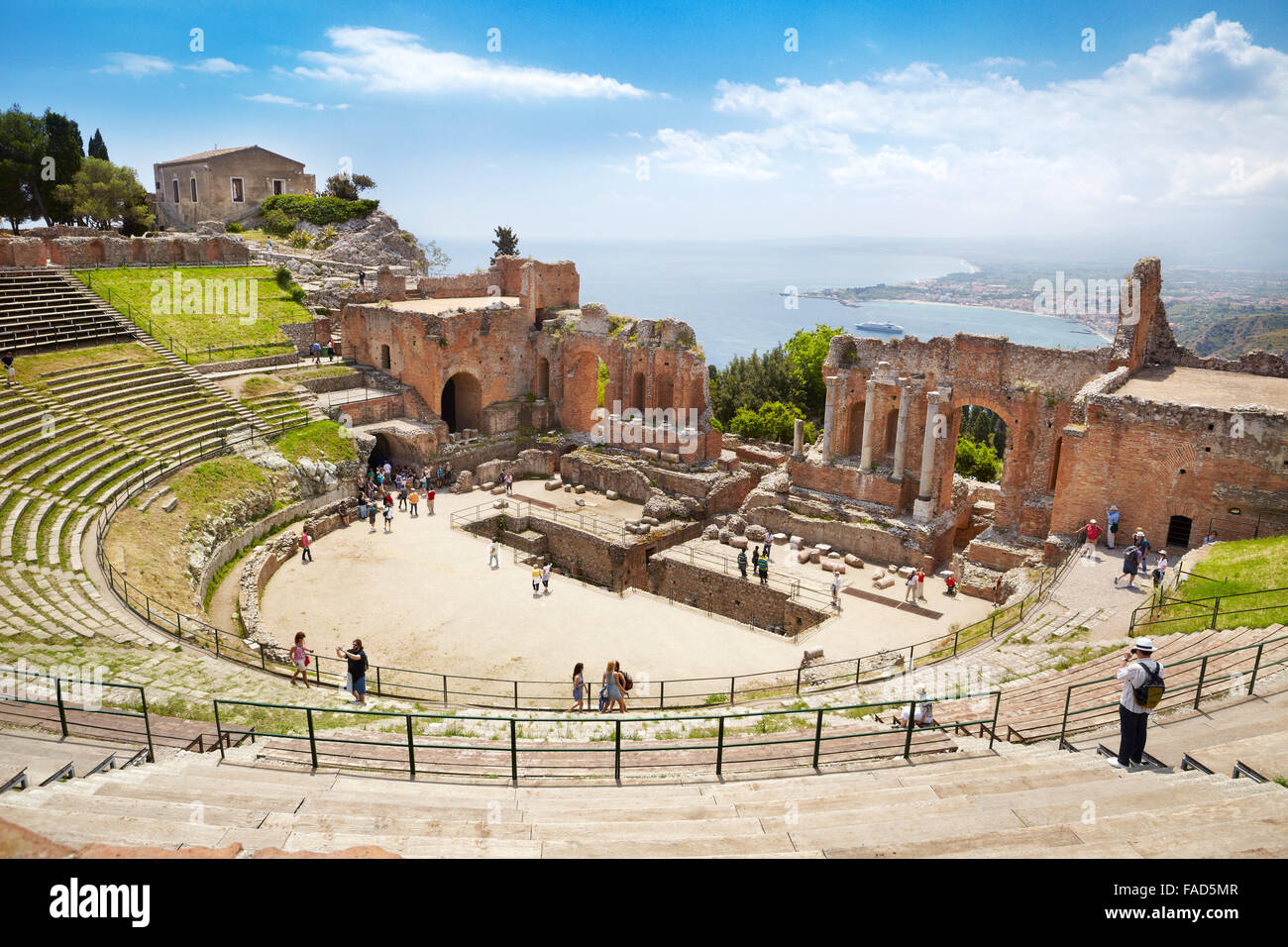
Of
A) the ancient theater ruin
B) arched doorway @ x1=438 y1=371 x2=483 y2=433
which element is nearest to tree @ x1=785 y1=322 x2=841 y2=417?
the ancient theater ruin

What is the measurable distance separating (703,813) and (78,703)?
9.04 m

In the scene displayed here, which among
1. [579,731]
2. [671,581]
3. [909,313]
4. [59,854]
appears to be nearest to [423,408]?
[671,581]

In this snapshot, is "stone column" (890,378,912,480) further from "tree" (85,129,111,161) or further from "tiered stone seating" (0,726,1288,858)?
"tree" (85,129,111,161)

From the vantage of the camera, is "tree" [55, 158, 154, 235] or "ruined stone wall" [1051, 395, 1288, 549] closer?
"ruined stone wall" [1051, 395, 1288, 549]

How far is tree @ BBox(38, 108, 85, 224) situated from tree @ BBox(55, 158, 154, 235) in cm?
53

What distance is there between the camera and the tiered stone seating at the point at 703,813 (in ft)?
22.2

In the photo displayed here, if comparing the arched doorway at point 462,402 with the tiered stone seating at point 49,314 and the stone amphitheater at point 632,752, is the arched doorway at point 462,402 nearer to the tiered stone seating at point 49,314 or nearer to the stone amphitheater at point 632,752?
the tiered stone seating at point 49,314

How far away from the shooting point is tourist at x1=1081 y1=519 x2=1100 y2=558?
61.3 feet

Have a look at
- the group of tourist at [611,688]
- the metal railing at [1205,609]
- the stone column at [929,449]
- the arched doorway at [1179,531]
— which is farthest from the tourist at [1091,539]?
the group of tourist at [611,688]

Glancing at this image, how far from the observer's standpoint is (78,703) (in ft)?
37.2

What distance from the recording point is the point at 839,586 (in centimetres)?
2222

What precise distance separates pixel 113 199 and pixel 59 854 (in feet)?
179

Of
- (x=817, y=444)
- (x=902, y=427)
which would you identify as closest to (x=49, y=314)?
(x=817, y=444)

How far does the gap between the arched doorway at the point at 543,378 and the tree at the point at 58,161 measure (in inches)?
1239
